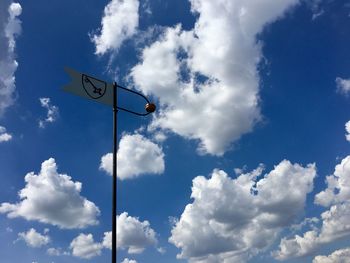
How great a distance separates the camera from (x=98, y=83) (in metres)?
17.0

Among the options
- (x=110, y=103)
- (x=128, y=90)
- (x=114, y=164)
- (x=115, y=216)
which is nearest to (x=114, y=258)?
(x=115, y=216)

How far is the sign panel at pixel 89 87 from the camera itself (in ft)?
53.5

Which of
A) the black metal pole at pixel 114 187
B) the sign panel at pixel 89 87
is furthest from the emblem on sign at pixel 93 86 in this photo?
the black metal pole at pixel 114 187

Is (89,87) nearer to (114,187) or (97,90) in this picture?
(97,90)

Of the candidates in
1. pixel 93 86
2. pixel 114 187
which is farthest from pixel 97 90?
pixel 114 187

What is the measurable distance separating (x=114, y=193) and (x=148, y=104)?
16.4 ft

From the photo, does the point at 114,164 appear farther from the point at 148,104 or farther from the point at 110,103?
the point at 148,104

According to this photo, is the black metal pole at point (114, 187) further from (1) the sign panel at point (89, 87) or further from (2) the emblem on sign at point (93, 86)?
(2) the emblem on sign at point (93, 86)

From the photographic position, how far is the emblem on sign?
16.6 m

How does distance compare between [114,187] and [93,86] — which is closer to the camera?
[114,187]

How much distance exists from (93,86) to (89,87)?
0.19 meters

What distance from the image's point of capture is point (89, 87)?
1661 centimetres

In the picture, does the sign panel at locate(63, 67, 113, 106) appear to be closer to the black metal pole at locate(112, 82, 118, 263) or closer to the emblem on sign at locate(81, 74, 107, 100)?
the emblem on sign at locate(81, 74, 107, 100)

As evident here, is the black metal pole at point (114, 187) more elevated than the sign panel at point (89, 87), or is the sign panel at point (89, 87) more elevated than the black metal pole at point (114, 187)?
the sign panel at point (89, 87)
